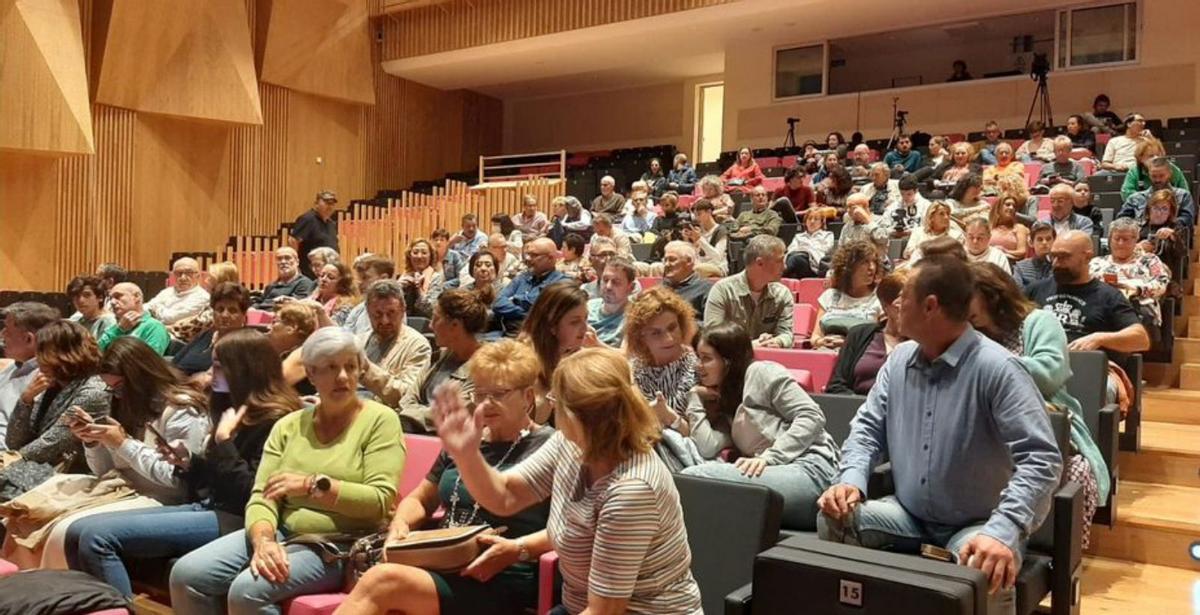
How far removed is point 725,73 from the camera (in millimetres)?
11203

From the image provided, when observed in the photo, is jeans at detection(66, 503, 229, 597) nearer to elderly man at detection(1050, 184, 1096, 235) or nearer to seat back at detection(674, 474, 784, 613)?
seat back at detection(674, 474, 784, 613)

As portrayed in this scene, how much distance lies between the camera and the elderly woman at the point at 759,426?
217 cm

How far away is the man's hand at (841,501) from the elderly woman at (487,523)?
0.54 meters

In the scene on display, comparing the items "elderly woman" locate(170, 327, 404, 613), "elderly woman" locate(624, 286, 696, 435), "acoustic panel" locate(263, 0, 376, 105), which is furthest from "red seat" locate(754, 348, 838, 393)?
"acoustic panel" locate(263, 0, 376, 105)

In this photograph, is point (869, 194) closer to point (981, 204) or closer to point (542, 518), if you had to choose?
point (981, 204)

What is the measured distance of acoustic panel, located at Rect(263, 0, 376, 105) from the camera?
10312 millimetres

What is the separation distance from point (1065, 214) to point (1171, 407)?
159 centimetres

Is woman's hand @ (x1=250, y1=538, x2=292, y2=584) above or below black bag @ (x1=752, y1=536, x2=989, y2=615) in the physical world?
below

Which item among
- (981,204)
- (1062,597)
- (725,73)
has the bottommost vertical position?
(1062,597)

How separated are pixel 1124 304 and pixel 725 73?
28.1 ft

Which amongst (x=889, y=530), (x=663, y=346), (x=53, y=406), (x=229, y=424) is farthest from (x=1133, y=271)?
(x=53, y=406)

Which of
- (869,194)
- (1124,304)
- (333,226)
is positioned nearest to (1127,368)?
(1124,304)

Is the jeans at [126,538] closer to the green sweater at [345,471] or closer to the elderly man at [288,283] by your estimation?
the green sweater at [345,471]

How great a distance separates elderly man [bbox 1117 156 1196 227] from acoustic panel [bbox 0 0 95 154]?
775 centimetres
